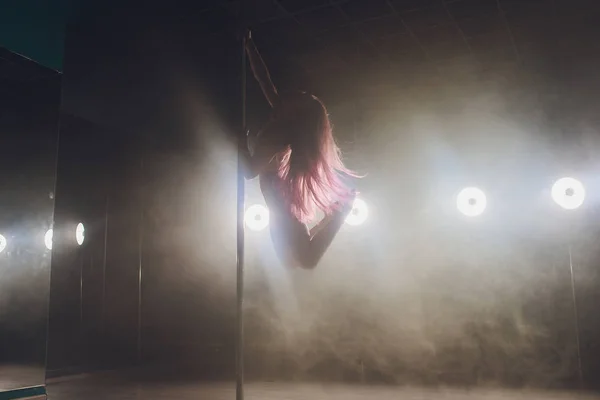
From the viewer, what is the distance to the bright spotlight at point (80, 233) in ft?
15.2

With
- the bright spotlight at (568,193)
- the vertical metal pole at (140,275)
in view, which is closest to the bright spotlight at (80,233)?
the vertical metal pole at (140,275)

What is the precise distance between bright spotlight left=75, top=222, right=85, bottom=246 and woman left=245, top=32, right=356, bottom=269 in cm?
342

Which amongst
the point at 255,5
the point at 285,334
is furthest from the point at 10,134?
the point at 285,334

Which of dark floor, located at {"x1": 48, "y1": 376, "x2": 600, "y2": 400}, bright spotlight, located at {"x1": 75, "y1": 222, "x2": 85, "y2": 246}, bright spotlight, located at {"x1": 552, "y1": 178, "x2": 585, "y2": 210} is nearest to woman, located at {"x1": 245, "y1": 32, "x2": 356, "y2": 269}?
dark floor, located at {"x1": 48, "y1": 376, "x2": 600, "y2": 400}

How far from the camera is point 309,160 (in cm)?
168

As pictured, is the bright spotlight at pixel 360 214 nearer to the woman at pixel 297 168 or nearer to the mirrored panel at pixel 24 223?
the mirrored panel at pixel 24 223

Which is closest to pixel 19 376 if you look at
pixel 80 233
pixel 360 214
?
pixel 80 233

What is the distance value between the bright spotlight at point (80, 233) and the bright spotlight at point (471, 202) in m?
3.23

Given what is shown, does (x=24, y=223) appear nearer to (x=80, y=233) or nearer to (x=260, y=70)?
(x=80, y=233)

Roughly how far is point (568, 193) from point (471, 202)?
2.27ft

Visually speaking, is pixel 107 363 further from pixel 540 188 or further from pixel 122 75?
pixel 540 188

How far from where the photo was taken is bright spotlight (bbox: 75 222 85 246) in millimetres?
4645

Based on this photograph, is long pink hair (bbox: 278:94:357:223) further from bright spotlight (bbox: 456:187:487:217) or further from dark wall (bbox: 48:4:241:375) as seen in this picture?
bright spotlight (bbox: 456:187:487:217)

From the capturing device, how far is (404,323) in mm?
4305
